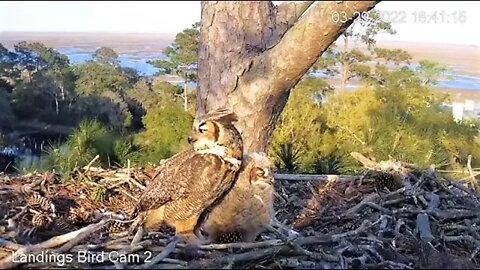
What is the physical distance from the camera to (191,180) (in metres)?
1.67

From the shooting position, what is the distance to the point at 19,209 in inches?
75.1

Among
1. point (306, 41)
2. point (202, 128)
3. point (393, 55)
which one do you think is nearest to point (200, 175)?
point (202, 128)

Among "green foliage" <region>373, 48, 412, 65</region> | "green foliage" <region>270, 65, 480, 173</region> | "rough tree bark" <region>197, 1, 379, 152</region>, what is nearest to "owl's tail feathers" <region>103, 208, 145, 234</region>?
"rough tree bark" <region>197, 1, 379, 152</region>

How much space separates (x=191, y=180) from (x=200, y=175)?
3cm

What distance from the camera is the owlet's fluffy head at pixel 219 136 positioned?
1.67 meters

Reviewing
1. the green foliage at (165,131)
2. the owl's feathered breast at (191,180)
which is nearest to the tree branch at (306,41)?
the owl's feathered breast at (191,180)

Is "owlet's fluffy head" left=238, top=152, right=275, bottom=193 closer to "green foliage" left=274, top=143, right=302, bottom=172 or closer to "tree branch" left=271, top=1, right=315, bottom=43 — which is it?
"tree branch" left=271, top=1, right=315, bottom=43

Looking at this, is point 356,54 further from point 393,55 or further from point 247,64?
point 247,64

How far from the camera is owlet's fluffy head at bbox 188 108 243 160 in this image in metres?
1.67

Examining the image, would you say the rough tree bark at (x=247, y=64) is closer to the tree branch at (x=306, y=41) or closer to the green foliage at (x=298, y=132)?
the tree branch at (x=306, y=41)

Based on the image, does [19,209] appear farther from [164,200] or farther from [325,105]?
[325,105]

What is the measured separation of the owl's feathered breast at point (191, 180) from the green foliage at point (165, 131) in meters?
1.02

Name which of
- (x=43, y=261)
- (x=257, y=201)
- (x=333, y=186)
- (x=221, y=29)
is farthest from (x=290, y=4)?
(x=43, y=261)

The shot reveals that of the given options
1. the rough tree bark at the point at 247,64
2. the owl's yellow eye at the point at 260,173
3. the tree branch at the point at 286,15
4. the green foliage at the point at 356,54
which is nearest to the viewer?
the owl's yellow eye at the point at 260,173
